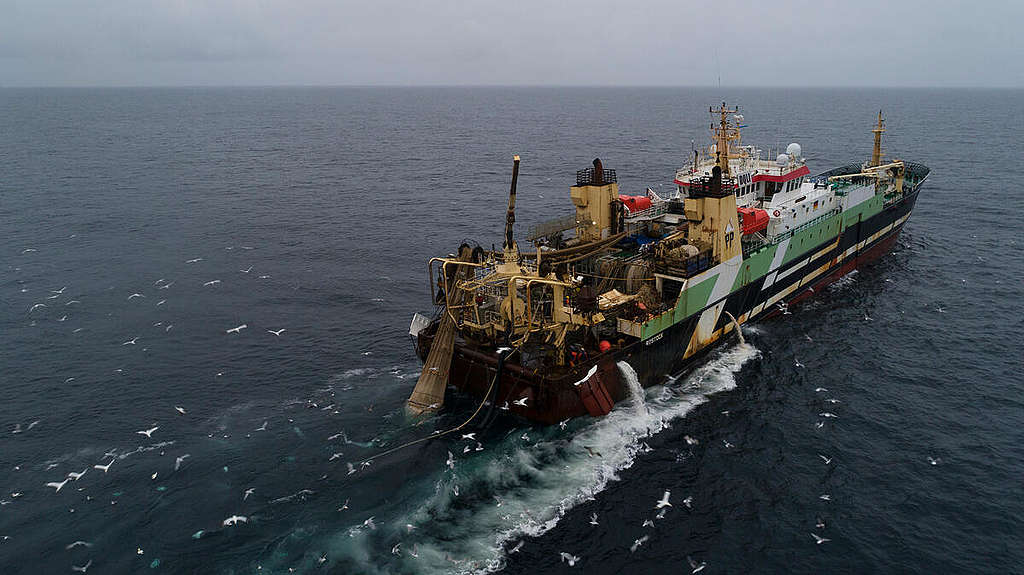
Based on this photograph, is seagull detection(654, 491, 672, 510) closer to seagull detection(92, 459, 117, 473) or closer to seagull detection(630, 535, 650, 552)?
seagull detection(630, 535, 650, 552)

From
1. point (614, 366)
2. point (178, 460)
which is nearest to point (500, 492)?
point (614, 366)

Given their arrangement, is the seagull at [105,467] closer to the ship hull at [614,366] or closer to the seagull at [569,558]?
the ship hull at [614,366]

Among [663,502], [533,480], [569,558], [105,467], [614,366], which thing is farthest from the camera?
[614,366]

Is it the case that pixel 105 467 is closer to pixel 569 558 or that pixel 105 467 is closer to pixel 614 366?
pixel 569 558

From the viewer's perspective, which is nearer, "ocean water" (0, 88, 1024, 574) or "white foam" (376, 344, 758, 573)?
"white foam" (376, 344, 758, 573)

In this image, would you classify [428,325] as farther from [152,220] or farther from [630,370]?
[152,220]

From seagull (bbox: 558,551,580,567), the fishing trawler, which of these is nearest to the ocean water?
seagull (bbox: 558,551,580,567)
